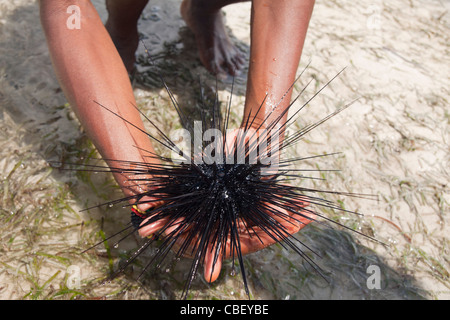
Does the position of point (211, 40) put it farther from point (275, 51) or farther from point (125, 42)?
point (275, 51)

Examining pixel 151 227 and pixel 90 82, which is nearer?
pixel 151 227

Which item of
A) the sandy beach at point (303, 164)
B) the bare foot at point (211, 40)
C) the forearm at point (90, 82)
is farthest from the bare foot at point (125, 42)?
the forearm at point (90, 82)

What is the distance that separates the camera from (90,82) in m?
1.62

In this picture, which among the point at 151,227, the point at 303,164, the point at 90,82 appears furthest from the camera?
the point at 303,164

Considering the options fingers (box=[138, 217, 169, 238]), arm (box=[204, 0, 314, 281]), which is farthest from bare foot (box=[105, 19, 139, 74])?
fingers (box=[138, 217, 169, 238])

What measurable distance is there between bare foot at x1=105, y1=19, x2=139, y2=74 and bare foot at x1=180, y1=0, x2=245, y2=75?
1.69ft

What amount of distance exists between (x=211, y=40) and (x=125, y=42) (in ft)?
2.19

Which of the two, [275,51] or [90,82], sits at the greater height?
[275,51]

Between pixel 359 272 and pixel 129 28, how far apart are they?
7.13 ft

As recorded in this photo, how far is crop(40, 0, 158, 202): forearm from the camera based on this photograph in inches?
63.7

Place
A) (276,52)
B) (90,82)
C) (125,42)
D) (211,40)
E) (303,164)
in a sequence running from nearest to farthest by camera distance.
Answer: (90,82), (276,52), (303,164), (125,42), (211,40)

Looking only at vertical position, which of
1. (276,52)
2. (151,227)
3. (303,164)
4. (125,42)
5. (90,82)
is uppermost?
(125,42)

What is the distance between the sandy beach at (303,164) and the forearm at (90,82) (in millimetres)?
629

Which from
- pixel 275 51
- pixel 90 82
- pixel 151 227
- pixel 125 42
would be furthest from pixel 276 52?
pixel 125 42
